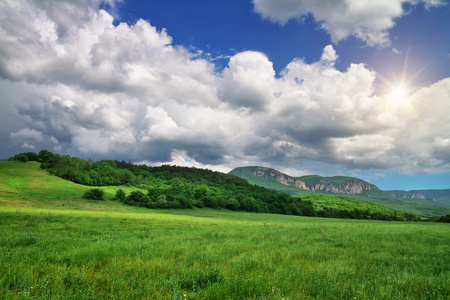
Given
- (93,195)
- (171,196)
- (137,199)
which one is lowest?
(137,199)

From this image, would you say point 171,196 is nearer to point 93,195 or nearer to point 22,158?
point 93,195

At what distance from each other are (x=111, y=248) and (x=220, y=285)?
5.11 meters

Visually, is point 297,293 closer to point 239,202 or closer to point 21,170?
point 239,202

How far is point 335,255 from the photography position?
778cm

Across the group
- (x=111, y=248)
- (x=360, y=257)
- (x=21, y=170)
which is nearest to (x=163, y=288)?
(x=111, y=248)

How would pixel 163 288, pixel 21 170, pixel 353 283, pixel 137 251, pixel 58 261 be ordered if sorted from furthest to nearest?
1. pixel 21 170
2. pixel 137 251
3. pixel 58 261
4. pixel 353 283
5. pixel 163 288

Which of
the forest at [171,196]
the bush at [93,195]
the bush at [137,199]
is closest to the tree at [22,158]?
the forest at [171,196]

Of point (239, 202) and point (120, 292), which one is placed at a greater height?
point (120, 292)

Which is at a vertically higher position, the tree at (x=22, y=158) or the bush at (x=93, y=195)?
the tree at (x=22, y=158)

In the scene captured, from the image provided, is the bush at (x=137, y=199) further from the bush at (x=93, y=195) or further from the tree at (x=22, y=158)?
the tree at (x=22, y=158)

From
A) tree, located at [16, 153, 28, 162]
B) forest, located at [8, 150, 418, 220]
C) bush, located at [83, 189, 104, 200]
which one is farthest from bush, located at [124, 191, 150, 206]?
tree, located at [16, 153, 28, 162]

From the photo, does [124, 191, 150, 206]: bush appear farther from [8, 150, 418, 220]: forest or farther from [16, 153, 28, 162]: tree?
[16, 153, 28, 162]: tree

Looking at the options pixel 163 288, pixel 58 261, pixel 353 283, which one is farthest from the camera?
pixel 58 261

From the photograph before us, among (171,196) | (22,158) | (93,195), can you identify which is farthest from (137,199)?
(22,158)
